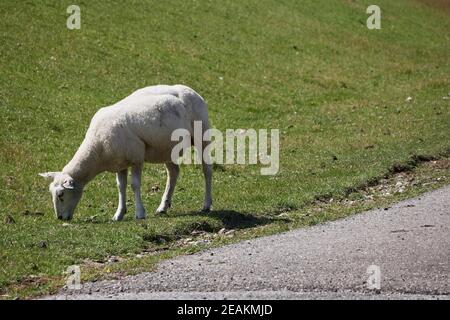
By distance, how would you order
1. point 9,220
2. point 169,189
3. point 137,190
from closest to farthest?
1. point 9,220
2. point 137,190
3. point 169,189

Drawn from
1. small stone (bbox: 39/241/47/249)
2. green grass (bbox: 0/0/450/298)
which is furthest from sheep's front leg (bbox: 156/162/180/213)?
small stone (bbox: 39/241/47/249)

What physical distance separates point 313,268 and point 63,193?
6194 millimetres

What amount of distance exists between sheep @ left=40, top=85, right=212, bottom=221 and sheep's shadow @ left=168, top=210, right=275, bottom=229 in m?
1.18

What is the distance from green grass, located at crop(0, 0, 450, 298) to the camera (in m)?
16.3

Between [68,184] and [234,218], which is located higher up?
[68,184]

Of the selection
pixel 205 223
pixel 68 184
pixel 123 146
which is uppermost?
pixel 123 146

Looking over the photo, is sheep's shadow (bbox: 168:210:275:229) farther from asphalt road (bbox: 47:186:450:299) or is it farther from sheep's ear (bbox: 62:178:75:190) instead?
sheep's ear (bbox: 62:178:75:190)

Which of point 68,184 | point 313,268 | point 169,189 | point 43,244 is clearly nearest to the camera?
point 313,268

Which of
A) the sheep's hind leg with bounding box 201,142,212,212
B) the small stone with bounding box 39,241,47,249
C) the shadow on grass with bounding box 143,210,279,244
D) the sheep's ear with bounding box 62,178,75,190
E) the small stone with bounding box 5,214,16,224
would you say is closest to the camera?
the small stone with bounding box 39,241,47,249

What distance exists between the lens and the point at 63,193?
Answer: 53.7ft

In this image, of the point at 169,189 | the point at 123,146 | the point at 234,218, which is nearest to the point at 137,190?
the point at 123,146

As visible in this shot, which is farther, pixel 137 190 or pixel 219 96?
pixel 219 96

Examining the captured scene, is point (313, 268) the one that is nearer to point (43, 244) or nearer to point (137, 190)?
point (43, 244)
